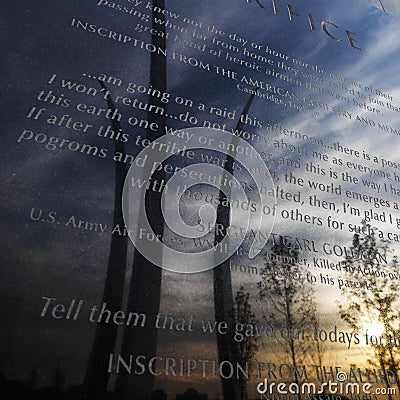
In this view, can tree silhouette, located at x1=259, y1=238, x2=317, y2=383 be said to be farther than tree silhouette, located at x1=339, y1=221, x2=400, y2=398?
No

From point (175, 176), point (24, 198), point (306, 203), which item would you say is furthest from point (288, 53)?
point (24, 198)

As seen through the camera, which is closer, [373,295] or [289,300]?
[289,300]

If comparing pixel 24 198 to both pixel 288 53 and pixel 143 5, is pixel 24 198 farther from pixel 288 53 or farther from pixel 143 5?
pixel 288 53

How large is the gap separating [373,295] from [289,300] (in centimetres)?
85

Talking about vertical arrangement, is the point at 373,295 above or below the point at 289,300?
above

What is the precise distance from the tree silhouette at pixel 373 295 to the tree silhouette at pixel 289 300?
1.17 ft

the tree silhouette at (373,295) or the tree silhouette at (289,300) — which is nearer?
the tree silhouette at (289,300)

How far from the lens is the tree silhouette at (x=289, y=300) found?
279 centimetres

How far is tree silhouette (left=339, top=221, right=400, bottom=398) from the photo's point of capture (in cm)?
311

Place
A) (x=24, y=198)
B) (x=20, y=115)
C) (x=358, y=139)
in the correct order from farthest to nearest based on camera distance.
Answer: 1. (x=358, y=139)
2. (x=20, y=115)
3. (x=24, y=198)

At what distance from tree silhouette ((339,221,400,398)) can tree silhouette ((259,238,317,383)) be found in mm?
358

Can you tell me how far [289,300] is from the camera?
296cm

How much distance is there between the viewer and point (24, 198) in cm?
255

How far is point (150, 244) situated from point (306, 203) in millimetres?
1478
